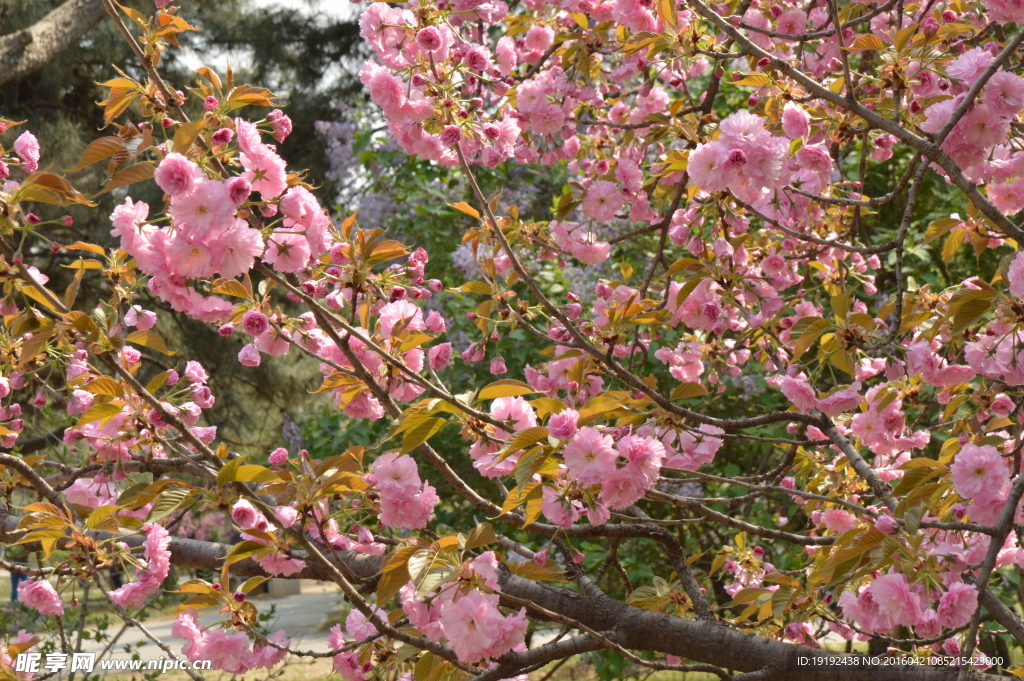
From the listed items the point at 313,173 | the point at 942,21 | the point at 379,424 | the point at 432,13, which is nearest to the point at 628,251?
the point at 379,424

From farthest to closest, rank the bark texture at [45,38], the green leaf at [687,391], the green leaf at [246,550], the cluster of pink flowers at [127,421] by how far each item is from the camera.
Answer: the bark texture at [45,38] < the green leaf at [687,391] < the cluster of pink flowers at [127,421] < the green leaf at [246,550]

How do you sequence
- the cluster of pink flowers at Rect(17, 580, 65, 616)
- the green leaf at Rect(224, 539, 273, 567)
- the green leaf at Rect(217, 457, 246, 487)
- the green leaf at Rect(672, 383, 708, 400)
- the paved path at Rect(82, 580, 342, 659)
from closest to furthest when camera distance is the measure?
the green leaf at Rect(217, 457, 246, 487) → the green leaf at Rect(224, 539, 273, 567) → the green leaf at Rect(672, 383, 708, 400) → the cluster of pink flowers at Rect(17, 580, 65, 616) → the paved path at Rect(82, 580, 342, 659)

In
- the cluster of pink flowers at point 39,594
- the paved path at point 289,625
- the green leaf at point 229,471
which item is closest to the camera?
the green leaf at point 229,471

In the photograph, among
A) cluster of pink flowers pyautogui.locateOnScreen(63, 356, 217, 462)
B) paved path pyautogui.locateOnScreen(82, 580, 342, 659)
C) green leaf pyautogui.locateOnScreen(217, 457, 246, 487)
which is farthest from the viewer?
paved path pyautogui.locateOnScreen(82, 580, 342, 659)

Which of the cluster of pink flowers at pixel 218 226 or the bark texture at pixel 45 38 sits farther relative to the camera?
the bark texture at pixel 45 38

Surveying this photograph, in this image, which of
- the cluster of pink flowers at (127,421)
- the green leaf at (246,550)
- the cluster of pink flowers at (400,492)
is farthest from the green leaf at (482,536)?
the cluster of pink flowers at (127,421)

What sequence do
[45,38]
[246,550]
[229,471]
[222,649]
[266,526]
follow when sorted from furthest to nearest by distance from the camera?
[45,38]
[266,526]
[222,649]
[246,550]
[229,471]

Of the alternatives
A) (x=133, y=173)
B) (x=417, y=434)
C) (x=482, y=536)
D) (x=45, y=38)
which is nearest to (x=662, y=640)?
(x=482, y=536)

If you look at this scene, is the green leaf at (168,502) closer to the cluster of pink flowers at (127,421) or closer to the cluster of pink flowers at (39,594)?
the cluster of pink flowers at (127,421)

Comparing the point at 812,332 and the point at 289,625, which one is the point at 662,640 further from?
the point at 289,625

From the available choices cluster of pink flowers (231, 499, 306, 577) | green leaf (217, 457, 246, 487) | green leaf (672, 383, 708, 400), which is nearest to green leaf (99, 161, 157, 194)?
green leaf (217, 457, 246, 487)

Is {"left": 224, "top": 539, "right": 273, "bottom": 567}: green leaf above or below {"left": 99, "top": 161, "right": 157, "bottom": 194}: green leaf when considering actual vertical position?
below

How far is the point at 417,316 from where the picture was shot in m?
1.44

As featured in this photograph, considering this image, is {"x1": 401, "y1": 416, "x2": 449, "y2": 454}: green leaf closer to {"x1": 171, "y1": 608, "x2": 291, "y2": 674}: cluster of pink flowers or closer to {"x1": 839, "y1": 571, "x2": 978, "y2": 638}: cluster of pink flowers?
{"x1": 171, "y1": 608, "x2": 291, "y2": 674}: cluster of pink flowers
